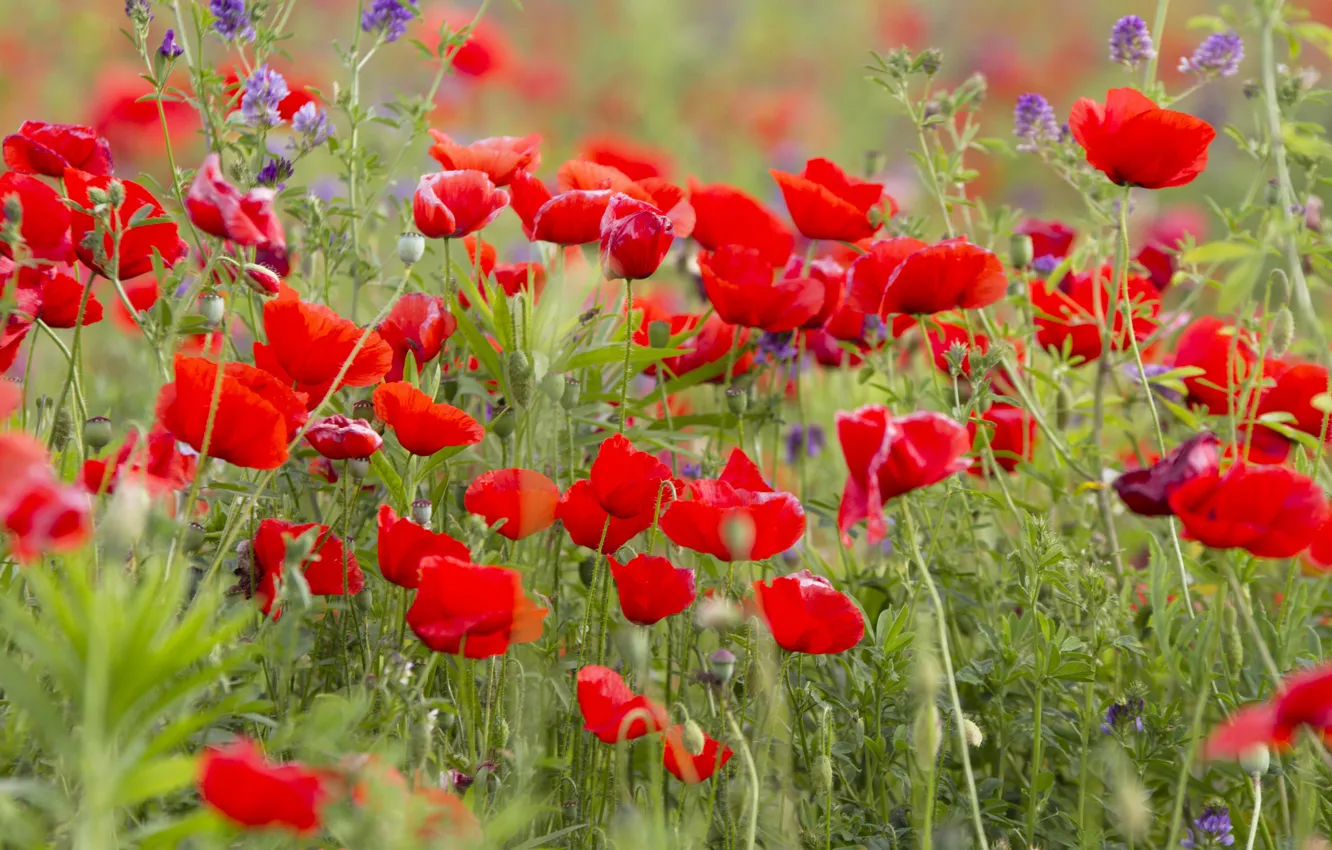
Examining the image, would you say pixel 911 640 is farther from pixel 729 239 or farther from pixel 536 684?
pixel 729 239

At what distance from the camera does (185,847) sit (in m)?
1.08

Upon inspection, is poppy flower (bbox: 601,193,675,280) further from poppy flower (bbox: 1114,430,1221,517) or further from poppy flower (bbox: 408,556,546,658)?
poppy flower (bbox: 1114,430,1221,517)

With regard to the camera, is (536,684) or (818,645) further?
(536,684)

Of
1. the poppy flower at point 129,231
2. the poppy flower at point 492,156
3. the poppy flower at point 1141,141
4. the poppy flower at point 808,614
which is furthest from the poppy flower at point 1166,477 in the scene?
the poppy flower at point 129,231

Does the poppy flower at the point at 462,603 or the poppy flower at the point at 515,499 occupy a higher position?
the poppy flower at the point at 515,499

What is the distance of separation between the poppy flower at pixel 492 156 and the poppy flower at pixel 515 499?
19.3 inches

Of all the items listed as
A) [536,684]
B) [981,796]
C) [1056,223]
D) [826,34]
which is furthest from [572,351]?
[826,34]

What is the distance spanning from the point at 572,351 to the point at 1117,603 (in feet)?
2.52

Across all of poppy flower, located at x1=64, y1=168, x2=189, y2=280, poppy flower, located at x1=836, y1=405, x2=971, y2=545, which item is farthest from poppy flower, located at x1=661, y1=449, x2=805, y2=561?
poppy flower, located at x1=64, y1=168, x2=189, y2=280

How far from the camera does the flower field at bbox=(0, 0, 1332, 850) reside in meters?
1.04

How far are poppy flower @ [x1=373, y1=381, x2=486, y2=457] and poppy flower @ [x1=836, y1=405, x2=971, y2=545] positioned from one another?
39cm

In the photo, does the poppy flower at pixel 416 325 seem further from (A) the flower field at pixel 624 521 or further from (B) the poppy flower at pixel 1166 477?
(B) the poppy flower at pixel 1166 477

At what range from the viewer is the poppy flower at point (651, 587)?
1266mm

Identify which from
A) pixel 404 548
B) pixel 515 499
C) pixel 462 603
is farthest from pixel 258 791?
pixel 515 499
